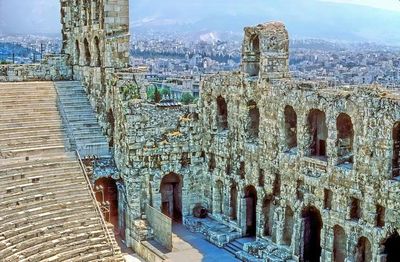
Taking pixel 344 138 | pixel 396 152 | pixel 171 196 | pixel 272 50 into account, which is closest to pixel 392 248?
pixel 396 152

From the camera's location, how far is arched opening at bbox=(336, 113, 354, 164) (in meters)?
24.7

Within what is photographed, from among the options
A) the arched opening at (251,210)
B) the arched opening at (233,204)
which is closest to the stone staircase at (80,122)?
the arched opening at (233,204)

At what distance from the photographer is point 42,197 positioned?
26.8m

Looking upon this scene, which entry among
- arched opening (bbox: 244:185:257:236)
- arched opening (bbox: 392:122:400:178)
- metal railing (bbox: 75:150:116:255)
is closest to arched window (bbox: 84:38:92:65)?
metal railing (bbox: 75:150:116:255)

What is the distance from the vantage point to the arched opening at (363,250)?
77.7 ft

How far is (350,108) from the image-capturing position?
23.7 metres

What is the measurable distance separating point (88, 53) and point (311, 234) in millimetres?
17645

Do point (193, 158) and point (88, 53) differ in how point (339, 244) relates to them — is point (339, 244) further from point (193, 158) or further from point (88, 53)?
point (88, 53)

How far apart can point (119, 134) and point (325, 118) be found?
11.5 meters

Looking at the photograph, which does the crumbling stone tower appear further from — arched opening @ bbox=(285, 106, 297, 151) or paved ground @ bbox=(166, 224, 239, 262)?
paved ground @ bbox=(166, 224, 239, 262)

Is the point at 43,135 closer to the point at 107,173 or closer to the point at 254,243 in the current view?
the point at 107,173

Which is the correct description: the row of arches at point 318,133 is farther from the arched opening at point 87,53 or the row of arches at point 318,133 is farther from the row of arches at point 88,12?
the arched opening at point 87,53

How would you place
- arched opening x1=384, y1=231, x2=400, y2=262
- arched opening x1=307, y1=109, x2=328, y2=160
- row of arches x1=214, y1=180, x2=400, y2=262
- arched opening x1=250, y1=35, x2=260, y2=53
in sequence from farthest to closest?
arched opening x1=250, y1=35, x2=260, y2=53 → arched opening x1=307, y1=109, x2=328, y2=160 → row of arches x1=214, y1=180, x2=400, y2=262 → arched opening x1=384, y1=231, x2=400, y2=262

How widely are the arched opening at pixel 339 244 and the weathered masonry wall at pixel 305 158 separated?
0.05 meters
